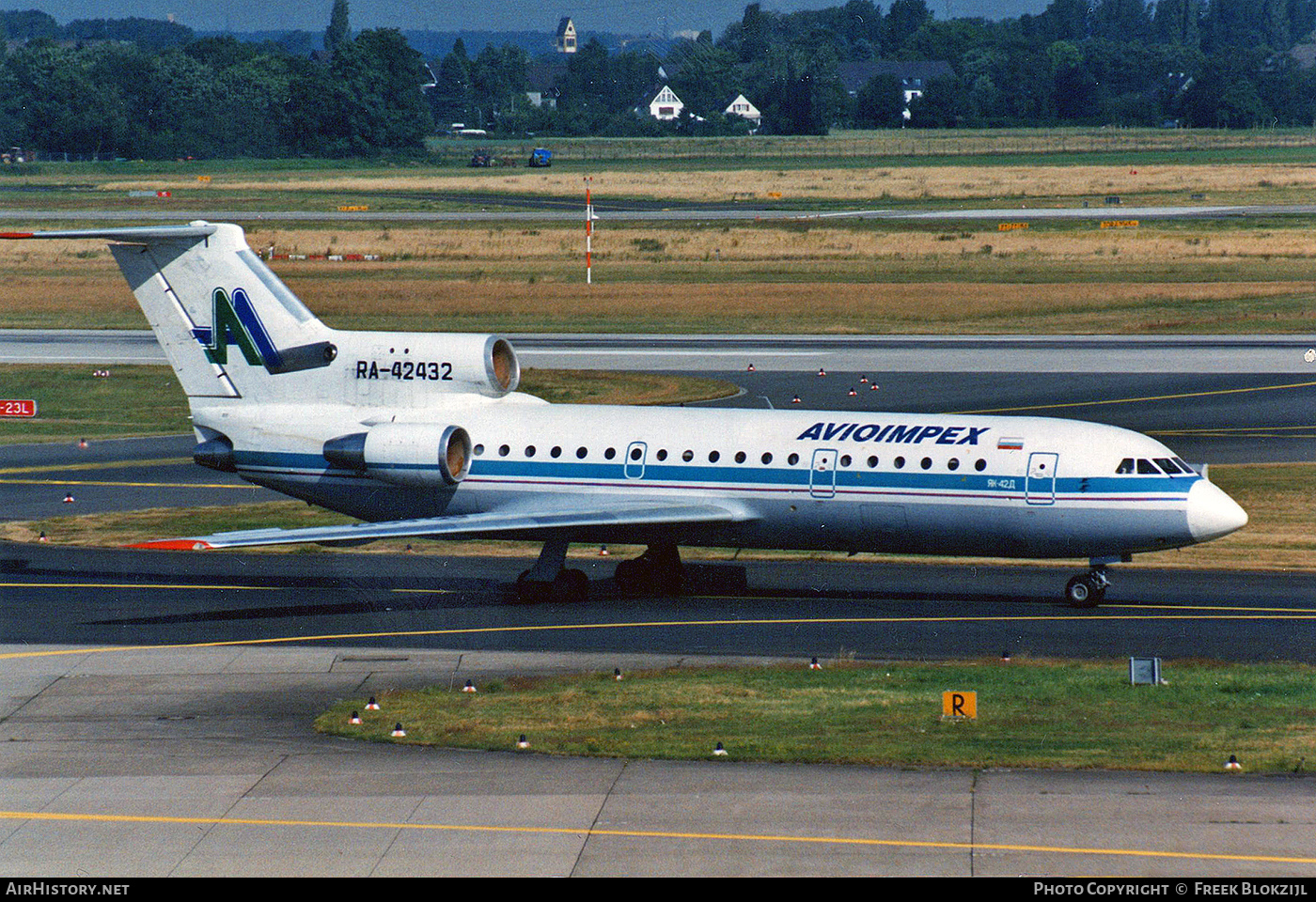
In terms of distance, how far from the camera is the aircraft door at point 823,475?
29828mm

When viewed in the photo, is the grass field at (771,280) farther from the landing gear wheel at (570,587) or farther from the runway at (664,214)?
the landing gear wheel at (570,587)

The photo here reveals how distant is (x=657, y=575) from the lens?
32000 mm

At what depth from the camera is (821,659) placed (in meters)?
26.3

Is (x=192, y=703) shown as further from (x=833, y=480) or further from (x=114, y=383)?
(x=114, y=383)

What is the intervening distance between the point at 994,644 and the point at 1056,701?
474cm

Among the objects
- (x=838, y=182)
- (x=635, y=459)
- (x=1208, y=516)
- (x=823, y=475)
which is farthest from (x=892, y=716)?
(x=838, y=182)

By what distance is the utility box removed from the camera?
23.5 m

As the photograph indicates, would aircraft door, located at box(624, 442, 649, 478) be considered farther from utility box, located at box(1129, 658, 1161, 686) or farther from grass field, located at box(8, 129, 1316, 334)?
grass field, located at box(8, 129, 1316, 334)

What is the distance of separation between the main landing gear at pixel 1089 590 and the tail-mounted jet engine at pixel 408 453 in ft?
38.3

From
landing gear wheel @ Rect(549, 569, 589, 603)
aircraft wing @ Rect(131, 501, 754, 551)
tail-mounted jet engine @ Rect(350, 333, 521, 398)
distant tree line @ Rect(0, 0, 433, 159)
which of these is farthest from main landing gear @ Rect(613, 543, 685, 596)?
distant tree line @ Rect(0, 0, 433, 159)

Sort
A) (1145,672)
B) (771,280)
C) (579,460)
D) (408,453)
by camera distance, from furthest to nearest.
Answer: (771,280)
(579,460)
(408,453)
(1145,672)

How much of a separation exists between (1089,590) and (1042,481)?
241 cm

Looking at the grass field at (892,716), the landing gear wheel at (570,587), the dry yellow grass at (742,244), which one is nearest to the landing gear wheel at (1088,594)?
the grass field at (892,716)

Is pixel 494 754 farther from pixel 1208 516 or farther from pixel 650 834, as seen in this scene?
pixel 1208 516
